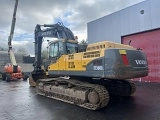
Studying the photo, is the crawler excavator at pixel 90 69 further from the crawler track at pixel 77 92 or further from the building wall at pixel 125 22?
the building wall at pixel 125 22

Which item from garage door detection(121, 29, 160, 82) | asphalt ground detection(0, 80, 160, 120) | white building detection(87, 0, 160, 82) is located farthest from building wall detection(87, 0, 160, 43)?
asphalt ground detection(0, 80, 160, 120)

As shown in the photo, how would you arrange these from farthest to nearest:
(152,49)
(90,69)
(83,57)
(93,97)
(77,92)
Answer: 1. (152,49)
2. (77,92)
3. (83,57)
4. (90,69)
5. (93,97)

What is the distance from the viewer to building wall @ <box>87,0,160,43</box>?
587 inches

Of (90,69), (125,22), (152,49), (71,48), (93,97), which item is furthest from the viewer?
(125,22)

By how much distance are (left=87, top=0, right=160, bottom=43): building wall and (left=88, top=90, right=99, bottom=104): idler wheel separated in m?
10.2

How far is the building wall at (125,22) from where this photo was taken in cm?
1491

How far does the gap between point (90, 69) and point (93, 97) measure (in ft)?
3.54

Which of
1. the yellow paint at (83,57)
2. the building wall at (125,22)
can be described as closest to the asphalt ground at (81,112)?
the yellow paint at (83,57)

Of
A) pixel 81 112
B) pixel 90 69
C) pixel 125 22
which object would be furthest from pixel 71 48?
pixel 125 22

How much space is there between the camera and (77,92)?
7723 mm

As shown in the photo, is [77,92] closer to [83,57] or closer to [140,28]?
[83,57]

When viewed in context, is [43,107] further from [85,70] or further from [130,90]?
[130,90]

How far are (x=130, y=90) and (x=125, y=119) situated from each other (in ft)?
11.1

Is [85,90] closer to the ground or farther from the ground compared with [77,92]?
farther from the ground
